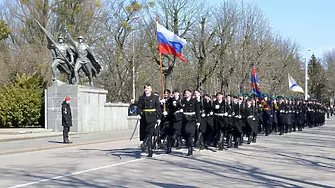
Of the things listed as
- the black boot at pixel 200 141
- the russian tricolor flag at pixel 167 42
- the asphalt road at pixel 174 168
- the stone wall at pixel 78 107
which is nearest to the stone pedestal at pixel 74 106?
the stone wall at pixel 78 107

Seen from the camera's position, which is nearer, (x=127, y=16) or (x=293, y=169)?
(x=293, y=169)

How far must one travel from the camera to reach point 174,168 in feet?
39.6

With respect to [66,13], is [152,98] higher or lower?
lower

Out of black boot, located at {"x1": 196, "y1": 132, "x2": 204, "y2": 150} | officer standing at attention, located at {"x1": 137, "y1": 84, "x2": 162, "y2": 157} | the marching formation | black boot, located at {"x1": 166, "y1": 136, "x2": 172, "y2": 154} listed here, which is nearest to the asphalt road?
black boot, located at {"x1": 166, "y1": 136, "x2": 172, "y2": 154}

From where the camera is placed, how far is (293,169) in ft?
39.4

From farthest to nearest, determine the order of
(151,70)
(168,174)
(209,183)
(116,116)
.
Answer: (151,70)
(116,116)
(168,174)
(209,183)

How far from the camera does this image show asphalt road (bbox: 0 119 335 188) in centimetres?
1005

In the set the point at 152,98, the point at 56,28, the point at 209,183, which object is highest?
the point at 56,28

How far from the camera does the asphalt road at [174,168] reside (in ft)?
33.0

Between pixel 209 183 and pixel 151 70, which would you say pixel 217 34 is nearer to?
pixel 151 70

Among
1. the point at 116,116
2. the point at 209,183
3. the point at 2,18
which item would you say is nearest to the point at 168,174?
the point at 209,183

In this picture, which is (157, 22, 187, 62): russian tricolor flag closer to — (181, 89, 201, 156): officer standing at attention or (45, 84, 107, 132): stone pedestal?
(181, 89, 201, 156): officer standing at attention

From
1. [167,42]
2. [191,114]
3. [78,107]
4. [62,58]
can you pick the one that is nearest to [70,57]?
[62,58]

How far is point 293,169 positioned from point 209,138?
5.33 m
